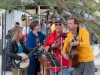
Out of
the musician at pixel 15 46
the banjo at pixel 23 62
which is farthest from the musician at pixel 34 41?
the musician at pixel 15 46

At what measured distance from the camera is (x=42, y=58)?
26.7ft

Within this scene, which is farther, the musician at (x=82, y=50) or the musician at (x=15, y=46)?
the musician at (x=15, y=46)

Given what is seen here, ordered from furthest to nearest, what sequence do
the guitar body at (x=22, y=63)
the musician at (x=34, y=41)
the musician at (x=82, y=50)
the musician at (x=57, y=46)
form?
the musician at (x=34, y=41) → the guitar body at (x=22, y=63) → the musician at (x=57, y=46) → the musician at (x=82, y=50)

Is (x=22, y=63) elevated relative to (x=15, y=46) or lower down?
lower down

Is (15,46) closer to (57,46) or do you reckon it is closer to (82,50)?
(57,46)

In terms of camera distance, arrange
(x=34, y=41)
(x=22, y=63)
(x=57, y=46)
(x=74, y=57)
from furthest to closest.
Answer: (x=34, y=41), (x=22, y=63), (x=57, y=46), (x=74, y=57)

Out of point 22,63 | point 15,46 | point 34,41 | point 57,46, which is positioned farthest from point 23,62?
point 57,46

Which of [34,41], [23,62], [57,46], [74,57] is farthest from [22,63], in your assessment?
[74,57]

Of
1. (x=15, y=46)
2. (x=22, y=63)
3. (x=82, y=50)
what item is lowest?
(x=22, y=63)

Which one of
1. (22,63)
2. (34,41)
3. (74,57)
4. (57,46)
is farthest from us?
(34,41)

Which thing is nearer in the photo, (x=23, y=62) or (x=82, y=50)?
(x=82, y=50)

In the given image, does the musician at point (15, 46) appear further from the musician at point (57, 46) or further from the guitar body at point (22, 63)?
the musician at point (57, 46)

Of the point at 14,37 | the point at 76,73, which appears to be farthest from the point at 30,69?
the point at 76,73

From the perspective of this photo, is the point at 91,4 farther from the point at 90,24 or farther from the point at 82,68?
the point at 82,68
